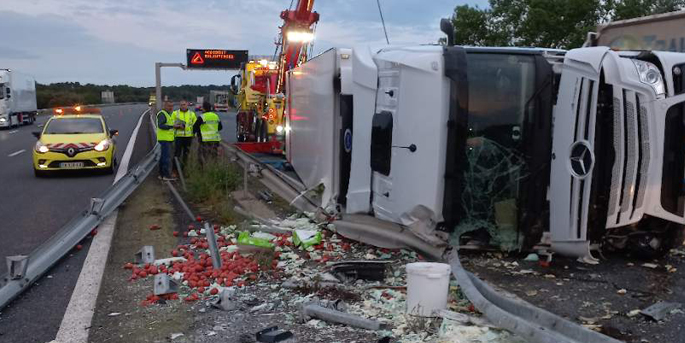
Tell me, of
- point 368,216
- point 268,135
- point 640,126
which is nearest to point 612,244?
point 640,126

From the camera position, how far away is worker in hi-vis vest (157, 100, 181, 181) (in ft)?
42.8

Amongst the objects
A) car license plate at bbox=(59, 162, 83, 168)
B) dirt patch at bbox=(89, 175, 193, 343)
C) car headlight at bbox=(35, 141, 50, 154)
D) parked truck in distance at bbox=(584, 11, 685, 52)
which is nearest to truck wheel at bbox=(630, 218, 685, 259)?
parked truck in distance at bbox=(584, 11, 685, 52)

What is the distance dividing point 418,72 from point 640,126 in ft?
7.24

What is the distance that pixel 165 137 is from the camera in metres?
13.0

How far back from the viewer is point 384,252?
7.16 m

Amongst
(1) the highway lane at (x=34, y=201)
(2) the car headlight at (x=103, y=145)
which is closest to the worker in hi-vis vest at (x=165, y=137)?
(1) the highway lane at (x=34, y=201)

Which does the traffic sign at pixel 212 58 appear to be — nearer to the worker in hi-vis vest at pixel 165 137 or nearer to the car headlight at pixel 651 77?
the worker in hi-vis vest at pixel 165 137

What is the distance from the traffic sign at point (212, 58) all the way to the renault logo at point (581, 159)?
2837 cm

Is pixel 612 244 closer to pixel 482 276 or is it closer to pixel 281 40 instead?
pixel 482 276

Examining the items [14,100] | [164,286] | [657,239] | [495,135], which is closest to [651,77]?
[495,135]

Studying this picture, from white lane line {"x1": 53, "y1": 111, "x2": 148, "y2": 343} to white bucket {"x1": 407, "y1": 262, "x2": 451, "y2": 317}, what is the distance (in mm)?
2508

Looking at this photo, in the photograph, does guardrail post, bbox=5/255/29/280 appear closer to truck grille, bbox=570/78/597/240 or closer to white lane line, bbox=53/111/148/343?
white lane line, bbox=53/111/148/343

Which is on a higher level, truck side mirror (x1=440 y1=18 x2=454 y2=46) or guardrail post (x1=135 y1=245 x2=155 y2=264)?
truck side mirror (x1=440 y1=18 x2=454 y2=46)

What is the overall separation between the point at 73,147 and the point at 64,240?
786 cm
